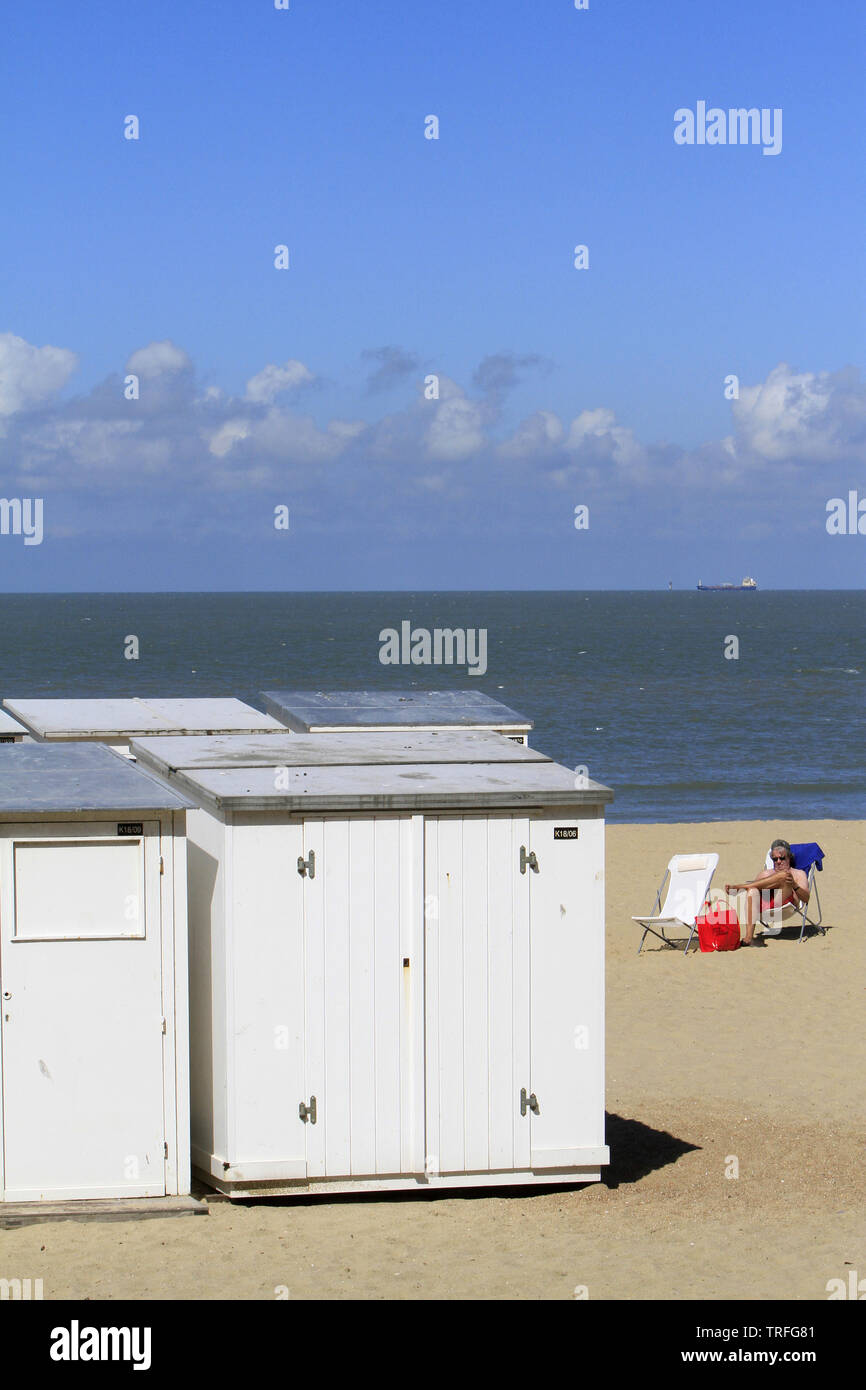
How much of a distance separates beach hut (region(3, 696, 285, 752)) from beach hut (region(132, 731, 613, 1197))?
2.47 m

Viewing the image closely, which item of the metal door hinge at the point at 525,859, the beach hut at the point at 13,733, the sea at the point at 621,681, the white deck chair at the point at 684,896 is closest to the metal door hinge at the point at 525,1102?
the metal door hinge at the point at 525,859

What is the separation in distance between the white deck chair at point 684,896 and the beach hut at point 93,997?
27.1 feet

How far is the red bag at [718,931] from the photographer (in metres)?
15.0

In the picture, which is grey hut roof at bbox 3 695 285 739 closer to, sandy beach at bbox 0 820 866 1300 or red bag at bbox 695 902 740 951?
sandy beach at bbox 0 820 866 1300

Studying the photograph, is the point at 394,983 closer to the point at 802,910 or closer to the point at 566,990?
the point at 566,990

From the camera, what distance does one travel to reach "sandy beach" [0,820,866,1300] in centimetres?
643

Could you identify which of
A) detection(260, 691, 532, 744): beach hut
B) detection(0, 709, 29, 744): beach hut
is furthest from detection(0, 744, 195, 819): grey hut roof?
detection(260, 691, 532, 744): beach hut

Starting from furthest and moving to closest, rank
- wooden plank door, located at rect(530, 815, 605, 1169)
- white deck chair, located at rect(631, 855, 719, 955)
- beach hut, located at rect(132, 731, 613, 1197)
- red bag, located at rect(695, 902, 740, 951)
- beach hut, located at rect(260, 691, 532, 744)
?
1. white deck chair, located at rect(631, 855, 719, 955)
2. red bag, located at rect(695, 902, 740, 951)
3. beach hut, located at rect(260, 691, 532, 744)
4. wooden plank door, located at rect(530, 815, 605, 1169)
5. beach hut, located at rect(132, 731, 613, 1197)

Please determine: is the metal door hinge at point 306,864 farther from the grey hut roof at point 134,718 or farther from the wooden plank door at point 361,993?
the grey hut roof at point 134,718

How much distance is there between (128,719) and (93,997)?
12.2 feet

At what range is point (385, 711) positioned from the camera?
1109 centimetres

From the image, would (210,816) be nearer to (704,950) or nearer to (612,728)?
(704,950)
